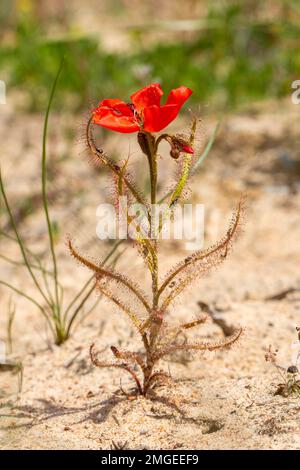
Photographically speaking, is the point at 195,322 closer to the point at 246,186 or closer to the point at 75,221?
the point at 75,221

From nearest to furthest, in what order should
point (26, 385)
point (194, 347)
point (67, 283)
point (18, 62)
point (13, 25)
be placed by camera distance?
1. point (194, 347)
2. point (26, 385)
3. point (67, 283)
4. point (18, 62)
5. point (13, 25)

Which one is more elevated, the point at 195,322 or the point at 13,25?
the point at 13,25

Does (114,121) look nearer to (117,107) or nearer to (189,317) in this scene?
(117,107)

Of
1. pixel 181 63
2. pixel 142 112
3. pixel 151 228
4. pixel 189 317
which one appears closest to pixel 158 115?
pixel 142 112

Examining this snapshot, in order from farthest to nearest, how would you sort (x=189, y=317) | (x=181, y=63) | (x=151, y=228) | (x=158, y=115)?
(x=181, y=63), (x=189, y=317), (x=151, y=228), (x=158, y=115)

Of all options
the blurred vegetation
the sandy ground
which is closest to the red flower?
the sandy ground

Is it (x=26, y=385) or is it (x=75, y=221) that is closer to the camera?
(x=26, y=385)
